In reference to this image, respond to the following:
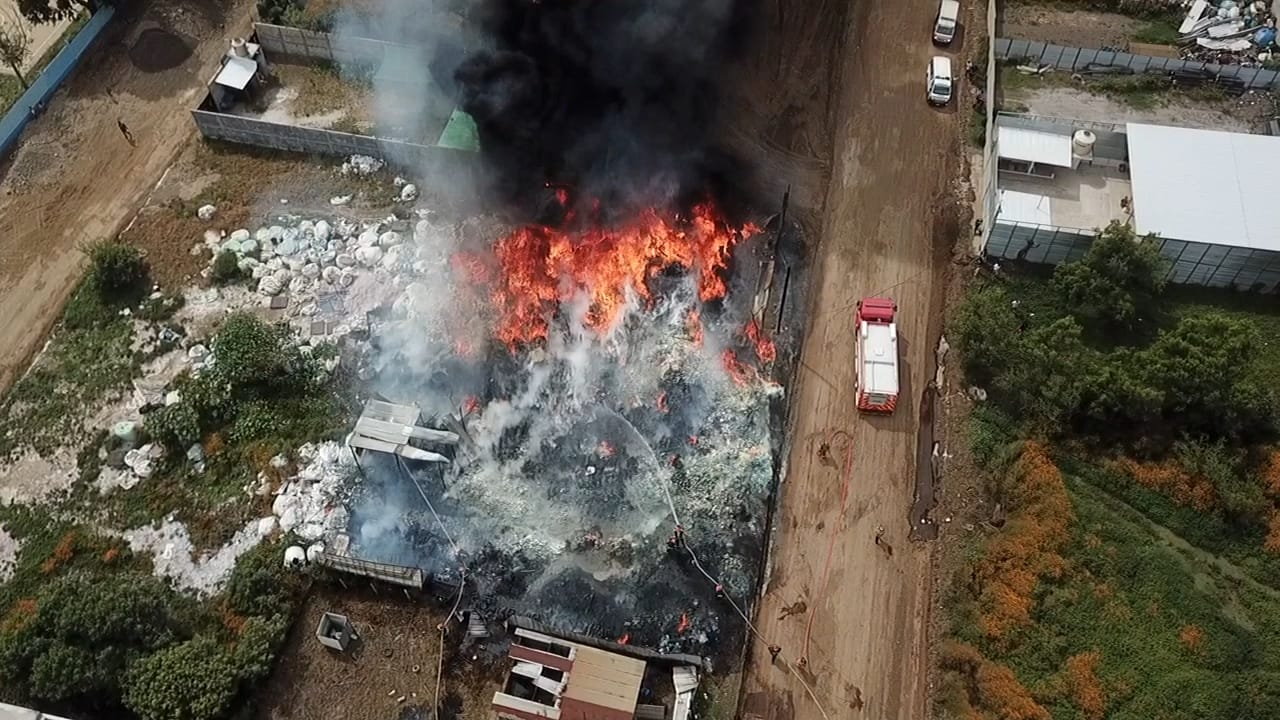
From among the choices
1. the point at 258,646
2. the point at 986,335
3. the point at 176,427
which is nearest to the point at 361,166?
the point at 176,427

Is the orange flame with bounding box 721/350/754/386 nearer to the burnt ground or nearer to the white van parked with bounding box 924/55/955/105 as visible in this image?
the burnt ground

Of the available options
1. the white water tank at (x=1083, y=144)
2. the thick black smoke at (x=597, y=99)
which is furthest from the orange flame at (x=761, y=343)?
the white water tank at (x=1083, y=144)

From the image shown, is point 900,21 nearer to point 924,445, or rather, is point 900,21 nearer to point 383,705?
point 924,445

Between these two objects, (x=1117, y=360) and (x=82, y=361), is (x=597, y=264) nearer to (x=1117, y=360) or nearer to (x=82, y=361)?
(x=1117, y=360)

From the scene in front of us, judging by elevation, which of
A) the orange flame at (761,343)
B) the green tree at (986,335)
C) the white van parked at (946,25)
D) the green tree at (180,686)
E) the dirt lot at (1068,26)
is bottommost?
the green tree at (180,686)

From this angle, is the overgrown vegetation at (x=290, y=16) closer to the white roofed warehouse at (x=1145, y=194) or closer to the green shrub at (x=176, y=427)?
the green shrub at (x=176, y=427)

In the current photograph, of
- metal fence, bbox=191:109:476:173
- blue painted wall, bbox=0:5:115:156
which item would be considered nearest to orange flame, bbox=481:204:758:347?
metal fence, bbox=191:109:476:173

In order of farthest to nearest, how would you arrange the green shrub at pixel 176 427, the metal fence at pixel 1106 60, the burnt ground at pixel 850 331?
1. the metal fence at pixel 1106 60
2. the green shrub at pixel 176 427
3. the burnt ground at pixel 850 331
